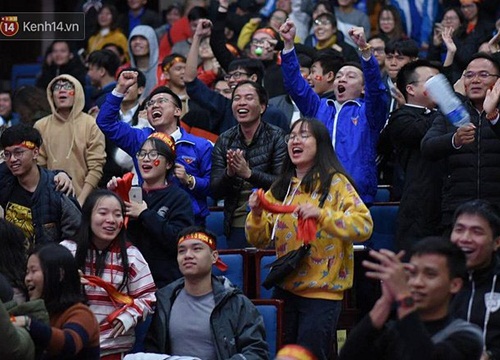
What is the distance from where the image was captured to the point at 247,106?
952 centimetres

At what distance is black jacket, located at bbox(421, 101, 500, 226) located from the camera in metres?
8.69

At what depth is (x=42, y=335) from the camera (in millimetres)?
6270

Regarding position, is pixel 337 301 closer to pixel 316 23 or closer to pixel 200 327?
pixel 200 327

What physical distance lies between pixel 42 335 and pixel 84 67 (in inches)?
358

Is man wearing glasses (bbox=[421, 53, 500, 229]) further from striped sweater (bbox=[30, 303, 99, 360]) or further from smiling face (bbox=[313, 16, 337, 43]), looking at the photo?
smiling face (bbox=[313, 16, 337, 43])

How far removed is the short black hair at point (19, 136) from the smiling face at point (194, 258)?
1.86 metres

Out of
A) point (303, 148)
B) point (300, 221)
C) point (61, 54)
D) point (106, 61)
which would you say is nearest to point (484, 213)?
point (300, 221)

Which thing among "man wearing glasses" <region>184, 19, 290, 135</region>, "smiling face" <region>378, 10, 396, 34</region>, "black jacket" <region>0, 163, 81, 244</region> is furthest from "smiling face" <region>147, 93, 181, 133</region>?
"smiling face" <region>378, 10, 396, 34</region>

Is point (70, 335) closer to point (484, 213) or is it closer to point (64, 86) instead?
point (484, 213)

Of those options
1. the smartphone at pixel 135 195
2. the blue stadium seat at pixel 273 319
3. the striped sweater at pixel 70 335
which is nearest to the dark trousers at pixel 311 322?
the blue stadium seat at pixel 273 319

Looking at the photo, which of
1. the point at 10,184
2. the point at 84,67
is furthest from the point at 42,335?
the point at 84,67

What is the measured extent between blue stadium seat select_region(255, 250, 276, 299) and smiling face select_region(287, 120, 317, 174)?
3.00 feet

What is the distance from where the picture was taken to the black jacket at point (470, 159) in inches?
342

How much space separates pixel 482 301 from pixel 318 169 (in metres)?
1.77
